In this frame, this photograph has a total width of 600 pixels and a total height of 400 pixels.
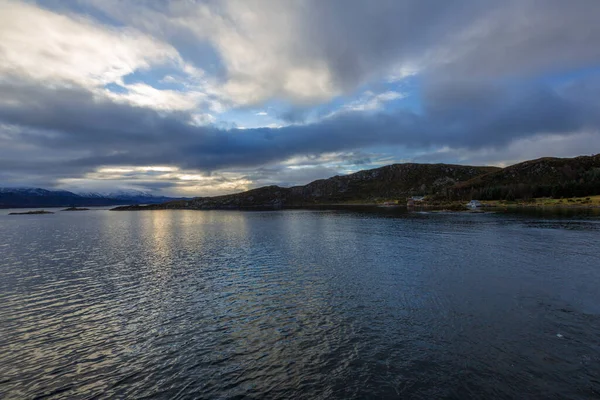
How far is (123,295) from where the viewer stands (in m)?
36.3

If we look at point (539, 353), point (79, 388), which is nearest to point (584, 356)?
point (539, 353)

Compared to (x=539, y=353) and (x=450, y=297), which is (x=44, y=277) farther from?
(x=539, y=353)

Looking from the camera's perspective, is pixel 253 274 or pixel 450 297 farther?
pixel 253 274

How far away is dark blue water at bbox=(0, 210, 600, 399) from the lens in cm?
1797

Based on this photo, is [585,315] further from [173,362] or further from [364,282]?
[173,362]

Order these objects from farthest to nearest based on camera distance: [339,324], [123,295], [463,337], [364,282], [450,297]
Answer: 1. [364,282]
2. [123,295]
3. [450,297]
4. [339,324]
5. [463,337]

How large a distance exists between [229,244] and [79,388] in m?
57.4

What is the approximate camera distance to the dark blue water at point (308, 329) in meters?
18.0

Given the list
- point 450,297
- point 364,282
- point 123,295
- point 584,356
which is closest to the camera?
point 584,356

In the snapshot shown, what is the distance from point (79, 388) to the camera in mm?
18172

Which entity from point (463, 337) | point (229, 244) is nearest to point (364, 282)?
point (463, 337)

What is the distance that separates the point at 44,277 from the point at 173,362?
1528 inches

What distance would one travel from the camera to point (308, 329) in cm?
2533

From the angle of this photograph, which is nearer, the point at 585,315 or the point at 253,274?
the point at 585,315
